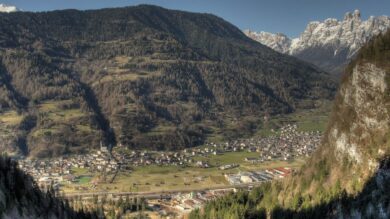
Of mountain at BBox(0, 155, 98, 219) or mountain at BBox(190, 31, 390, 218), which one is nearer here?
mountain at BBox(0, 155, 98, 219)

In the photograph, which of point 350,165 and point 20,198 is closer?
point 20,198

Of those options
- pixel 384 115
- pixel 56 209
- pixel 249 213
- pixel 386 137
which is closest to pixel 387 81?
pixel 384 115

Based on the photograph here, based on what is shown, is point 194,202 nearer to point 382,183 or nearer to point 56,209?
point 56,209

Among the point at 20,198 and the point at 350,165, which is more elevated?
the point at 350,165
